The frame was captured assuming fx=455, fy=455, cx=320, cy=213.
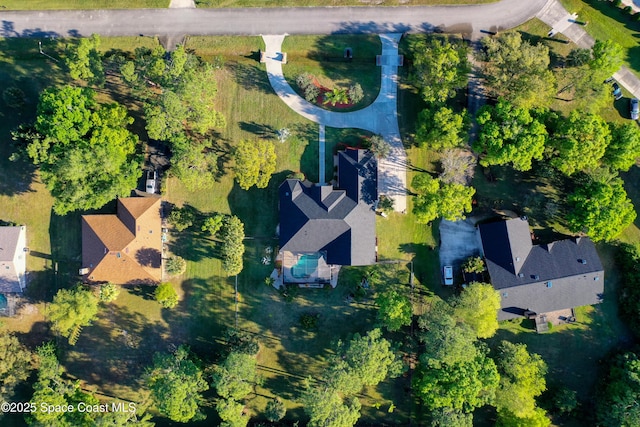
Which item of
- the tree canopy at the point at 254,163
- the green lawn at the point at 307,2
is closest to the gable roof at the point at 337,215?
the tree canopy at the point at 254,163

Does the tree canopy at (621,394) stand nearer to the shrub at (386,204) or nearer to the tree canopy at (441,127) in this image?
the tree canopy at (441,127)

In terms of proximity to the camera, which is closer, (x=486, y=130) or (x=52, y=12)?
(x=486, y=130)

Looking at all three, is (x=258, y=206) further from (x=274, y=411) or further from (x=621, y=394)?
(x=621, y=394)

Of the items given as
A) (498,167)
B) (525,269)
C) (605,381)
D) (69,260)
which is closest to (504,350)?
(525,269)

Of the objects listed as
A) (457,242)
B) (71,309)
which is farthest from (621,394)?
(71,309)

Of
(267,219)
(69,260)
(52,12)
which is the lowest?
(69,260)

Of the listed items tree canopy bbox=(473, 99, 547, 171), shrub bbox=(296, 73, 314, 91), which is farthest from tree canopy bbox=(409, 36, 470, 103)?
shrub bbox=(296, 73, 314, 91)

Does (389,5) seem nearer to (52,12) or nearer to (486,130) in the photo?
(486,130)
